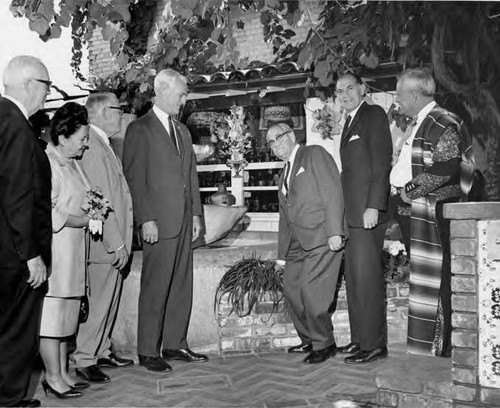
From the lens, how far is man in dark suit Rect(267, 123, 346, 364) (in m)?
4.88

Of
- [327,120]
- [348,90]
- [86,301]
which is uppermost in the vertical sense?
[327,120]

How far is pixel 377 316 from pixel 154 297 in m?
1.76

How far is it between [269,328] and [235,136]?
466 cm

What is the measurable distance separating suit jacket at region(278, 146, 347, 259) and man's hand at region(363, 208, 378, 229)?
20 cm

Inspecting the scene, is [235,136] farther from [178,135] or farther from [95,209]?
[95,209]

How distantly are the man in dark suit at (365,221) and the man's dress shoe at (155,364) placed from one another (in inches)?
55.0

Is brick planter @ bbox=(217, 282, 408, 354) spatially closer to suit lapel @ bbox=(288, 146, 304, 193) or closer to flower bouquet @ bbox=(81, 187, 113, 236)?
suit lapel @ bbox=(288, 146, 304, 193)

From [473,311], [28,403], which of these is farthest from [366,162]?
[28,403]

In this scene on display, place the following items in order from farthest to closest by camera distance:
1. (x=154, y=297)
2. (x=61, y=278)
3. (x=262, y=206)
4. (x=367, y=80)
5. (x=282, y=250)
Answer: (x=262, y=206) < (x=367, y=80) < (x=282, y=250) < (x=154, y=297) < (x=61, y=278)

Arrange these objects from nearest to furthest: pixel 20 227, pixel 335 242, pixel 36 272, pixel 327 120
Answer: pixel 20 227 → pixel 36 272 → pixel 335 242 → pixel 327 120

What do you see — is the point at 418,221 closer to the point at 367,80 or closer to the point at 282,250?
the point at 282,250

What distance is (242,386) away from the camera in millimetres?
4285

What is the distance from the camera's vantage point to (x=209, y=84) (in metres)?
8.95

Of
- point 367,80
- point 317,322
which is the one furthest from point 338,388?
point 367,80
